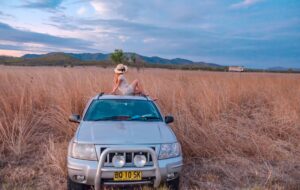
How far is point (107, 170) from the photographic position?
4.16 meters

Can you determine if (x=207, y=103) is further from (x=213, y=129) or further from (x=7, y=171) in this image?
(x=7, y=171)

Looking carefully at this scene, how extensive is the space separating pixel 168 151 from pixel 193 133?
8.99ft

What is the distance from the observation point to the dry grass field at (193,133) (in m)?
5.59

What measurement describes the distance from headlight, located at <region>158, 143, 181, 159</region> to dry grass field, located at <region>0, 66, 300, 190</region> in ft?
3.07

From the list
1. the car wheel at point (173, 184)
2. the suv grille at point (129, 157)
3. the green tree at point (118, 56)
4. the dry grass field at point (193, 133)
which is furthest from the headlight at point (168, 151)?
the green tree at point (118, 56)

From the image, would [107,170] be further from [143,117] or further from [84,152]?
[143,117]

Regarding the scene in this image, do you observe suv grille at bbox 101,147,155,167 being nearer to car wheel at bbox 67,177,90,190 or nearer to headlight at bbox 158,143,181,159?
headlight at bbox 158,143,181,159

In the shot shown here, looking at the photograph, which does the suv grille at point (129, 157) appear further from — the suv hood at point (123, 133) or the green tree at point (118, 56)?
the green tree at point (118, 56)

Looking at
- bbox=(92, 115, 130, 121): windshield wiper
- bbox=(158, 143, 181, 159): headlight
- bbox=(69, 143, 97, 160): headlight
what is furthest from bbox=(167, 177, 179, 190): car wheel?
bbox=(92, 115, 130, 121): windshield wiper

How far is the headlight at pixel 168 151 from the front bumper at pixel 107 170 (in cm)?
7

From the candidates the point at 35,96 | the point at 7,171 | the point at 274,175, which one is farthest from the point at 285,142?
the point at 35,96

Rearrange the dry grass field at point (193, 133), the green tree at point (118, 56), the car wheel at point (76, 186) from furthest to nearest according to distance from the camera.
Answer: the green tree at point (118, 56)
the dry grass field at point (193, 133)
the car wheel at point (76, 186)

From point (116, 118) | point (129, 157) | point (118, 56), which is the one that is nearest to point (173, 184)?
point (129, 157)

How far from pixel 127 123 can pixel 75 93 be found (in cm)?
428
